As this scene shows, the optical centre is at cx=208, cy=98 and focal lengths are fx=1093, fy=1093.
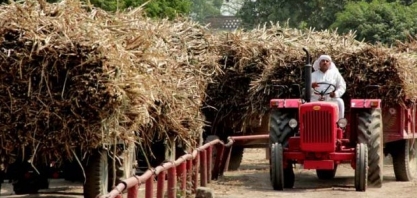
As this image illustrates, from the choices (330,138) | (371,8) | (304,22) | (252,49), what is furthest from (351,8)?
(330,138)

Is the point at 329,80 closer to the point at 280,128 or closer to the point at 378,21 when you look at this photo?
the point at 280,128

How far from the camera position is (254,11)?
2157 inches

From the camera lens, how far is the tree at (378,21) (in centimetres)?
4397

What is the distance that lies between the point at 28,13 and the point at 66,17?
0.47 m

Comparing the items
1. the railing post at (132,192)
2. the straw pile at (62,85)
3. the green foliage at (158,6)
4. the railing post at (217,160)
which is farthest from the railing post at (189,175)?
the green foliage at (158,6)

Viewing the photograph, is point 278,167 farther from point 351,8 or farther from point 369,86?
point 351,8

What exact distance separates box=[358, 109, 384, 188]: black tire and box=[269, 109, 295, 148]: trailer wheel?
1.14 m

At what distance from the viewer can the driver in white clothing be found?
17.3m

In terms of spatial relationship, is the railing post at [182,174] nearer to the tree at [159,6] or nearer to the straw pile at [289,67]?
the straw pile at [289,67]

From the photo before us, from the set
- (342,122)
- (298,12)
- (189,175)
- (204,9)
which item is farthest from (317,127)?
(204,9)

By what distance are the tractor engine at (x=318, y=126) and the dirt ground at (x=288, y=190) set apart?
2.37 ft

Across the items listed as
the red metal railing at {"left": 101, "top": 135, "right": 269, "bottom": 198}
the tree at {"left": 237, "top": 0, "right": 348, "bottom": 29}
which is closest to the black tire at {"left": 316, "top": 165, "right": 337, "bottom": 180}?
the red metal railing at {"left": 101, "top": 135, "right": 269, "bottom": 198}

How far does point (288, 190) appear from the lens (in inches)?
678

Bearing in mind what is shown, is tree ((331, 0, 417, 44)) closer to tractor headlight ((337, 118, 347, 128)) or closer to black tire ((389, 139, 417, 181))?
black tire ((389, 139, 417, 181))
